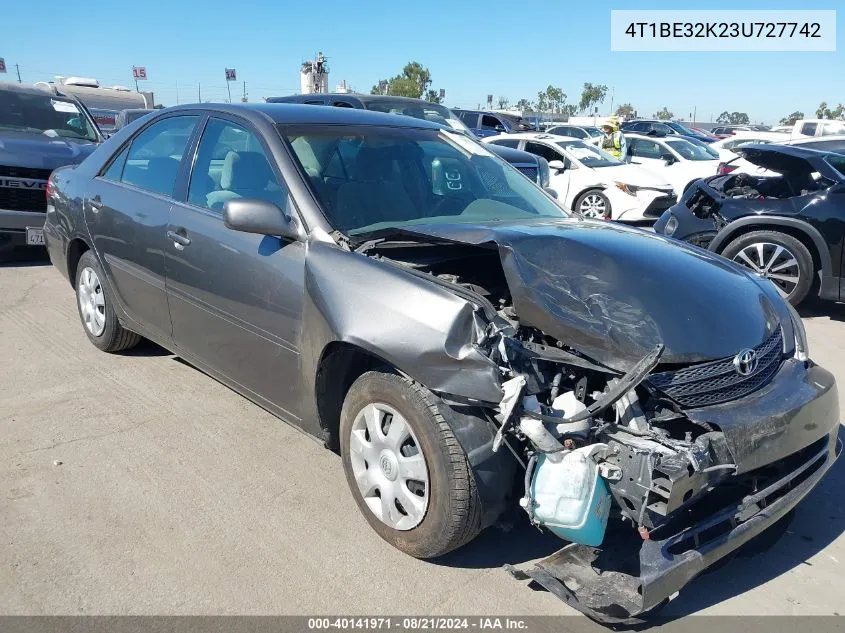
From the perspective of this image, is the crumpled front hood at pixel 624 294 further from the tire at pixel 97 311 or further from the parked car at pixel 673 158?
the parked car at pixel 673 158

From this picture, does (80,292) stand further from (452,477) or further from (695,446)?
(695,446)

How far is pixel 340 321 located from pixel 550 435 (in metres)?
0.97

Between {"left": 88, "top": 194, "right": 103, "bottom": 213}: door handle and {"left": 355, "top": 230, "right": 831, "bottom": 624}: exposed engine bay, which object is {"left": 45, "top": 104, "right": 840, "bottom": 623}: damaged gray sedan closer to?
{"left": 355, "top": 230, "right": 831, "bottom": 624}: exposed engine bay

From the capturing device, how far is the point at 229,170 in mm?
3676

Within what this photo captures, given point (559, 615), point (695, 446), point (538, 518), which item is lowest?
point (559, 615)

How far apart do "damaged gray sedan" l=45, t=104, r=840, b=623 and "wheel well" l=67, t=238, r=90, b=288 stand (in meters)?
1.28

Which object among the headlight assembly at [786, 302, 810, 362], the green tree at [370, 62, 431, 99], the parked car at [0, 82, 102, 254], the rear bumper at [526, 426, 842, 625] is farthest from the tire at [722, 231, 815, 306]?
the green tree at [370, 62, 431, 99]

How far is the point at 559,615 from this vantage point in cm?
255

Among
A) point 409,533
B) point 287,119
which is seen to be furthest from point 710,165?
point 409,533

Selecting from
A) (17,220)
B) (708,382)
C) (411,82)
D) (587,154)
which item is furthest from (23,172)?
(411,82)

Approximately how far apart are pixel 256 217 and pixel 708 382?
1.94 metres

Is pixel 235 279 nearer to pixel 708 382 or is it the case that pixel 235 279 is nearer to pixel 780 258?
pixel 708 382

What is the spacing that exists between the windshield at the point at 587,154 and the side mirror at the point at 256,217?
10.5 metres

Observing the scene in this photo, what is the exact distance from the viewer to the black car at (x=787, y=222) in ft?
20.5
